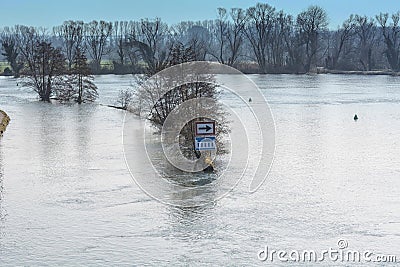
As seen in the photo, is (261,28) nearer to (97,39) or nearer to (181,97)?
(97,39)

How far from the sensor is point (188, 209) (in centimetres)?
1181

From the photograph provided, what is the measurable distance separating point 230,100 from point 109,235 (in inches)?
870

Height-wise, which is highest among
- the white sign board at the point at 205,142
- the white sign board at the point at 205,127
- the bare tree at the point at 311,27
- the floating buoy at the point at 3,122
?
the bare tree at the point at 311,27

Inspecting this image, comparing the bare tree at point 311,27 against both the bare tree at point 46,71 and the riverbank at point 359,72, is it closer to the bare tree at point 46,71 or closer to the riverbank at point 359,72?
the riverbank at point 359,72

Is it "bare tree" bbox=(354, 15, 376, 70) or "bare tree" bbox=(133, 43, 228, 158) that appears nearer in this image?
"bare tree" bbox=(133, 43, 228, 158)

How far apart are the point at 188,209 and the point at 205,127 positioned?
7.90ft

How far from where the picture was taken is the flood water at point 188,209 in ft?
31.1

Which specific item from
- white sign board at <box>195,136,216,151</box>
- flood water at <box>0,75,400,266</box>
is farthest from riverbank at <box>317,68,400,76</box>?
white sign board at <box>195,136,216,151</box>

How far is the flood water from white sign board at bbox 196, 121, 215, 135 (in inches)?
55.5

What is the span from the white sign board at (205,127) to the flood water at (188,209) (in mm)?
1410

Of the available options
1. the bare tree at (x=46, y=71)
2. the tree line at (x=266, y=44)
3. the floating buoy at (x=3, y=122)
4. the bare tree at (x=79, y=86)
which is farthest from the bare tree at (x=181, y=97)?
the tree line at (x=266, y=44)

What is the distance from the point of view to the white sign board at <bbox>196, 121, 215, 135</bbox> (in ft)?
44.6

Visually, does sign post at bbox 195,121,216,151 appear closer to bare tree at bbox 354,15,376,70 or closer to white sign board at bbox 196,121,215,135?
white sign board at bbox 196,121,215,135

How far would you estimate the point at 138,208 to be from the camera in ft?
38.8
